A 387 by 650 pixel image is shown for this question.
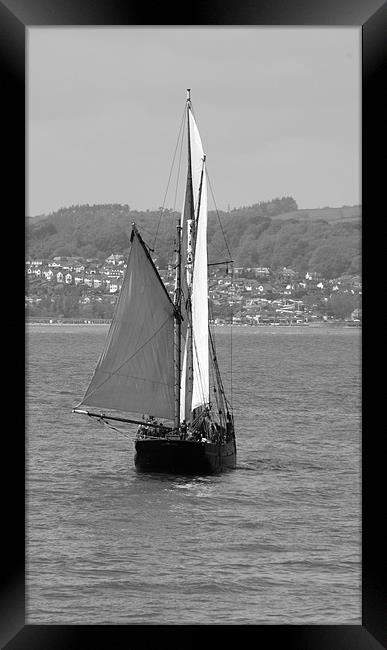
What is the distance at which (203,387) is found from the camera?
20375 millimetres

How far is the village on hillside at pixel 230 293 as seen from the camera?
88625 millimetres

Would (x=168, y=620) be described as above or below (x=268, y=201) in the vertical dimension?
below

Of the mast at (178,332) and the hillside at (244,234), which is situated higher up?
the hillside at (244,234)

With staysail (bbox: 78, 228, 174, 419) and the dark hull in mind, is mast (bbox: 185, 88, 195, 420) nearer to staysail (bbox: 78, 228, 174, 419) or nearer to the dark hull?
staysail (bbox: 78, 228, 174, 419)

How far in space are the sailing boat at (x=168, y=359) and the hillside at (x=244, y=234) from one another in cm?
6178

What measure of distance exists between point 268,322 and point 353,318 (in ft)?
31.4

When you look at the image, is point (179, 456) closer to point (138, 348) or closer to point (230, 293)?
point (138, 348)

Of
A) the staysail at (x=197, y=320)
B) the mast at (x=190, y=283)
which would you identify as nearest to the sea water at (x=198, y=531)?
the staysail at (x=197, y=320)

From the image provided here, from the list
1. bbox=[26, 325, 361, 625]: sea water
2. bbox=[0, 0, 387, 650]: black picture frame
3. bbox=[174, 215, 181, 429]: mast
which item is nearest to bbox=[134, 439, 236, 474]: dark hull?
bbox=[26, 325, 361, 625]: sea water

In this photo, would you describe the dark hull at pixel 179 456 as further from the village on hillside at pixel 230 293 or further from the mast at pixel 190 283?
the village on hillside at pixel 230 293

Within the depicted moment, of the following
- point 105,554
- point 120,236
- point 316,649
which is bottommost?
point 105,554

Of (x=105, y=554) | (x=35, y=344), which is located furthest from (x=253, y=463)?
(x=35, y=344)

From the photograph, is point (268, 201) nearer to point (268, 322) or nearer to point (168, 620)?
point (268, 322)
